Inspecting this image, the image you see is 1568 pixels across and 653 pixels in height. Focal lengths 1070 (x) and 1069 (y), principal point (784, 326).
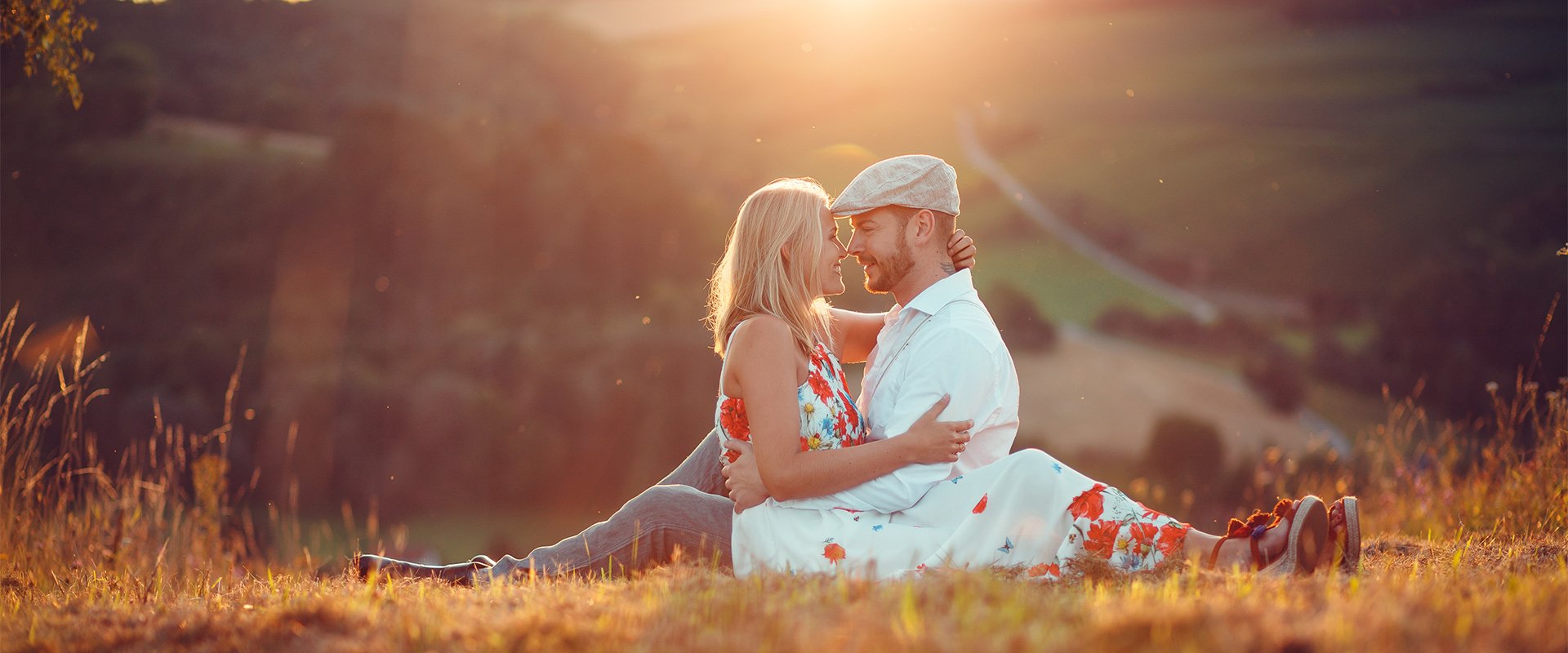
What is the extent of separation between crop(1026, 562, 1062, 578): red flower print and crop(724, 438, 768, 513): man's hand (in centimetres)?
85

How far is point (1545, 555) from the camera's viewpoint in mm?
3498

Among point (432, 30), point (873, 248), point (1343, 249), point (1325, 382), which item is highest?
point (432, 30)

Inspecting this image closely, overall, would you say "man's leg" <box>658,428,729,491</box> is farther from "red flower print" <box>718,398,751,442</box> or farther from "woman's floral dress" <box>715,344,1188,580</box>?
"woman's floral dress" <box>715,344,1188,580</box>

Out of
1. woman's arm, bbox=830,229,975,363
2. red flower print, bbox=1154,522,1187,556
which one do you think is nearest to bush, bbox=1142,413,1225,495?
woman's arm, bbox=830,229,975,363

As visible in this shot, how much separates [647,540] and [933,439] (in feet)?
3.26

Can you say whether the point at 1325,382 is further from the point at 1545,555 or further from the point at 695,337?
the point at 1545,555

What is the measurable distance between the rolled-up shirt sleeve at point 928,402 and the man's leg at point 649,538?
0.29 meters

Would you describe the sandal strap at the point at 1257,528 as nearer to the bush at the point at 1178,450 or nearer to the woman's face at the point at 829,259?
the woman's face at the point at 829,259

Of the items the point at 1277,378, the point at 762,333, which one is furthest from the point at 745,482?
the point at 1277,378

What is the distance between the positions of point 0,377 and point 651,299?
34.4 m

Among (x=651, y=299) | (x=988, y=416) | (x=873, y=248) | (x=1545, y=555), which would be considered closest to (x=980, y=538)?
(x=988, y=416)

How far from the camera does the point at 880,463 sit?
10.6 feet

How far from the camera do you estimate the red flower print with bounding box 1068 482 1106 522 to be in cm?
305

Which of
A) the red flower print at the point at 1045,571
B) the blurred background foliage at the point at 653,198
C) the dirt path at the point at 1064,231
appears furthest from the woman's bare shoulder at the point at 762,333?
the dirt path at the point at 1064,231
